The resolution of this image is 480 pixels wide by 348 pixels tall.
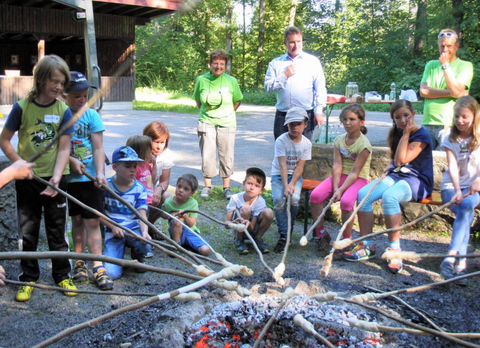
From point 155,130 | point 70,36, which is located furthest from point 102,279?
point 70,36

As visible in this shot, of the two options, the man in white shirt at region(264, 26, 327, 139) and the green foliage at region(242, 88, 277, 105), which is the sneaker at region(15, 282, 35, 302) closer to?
the man in white shirt at region(264, 26, 327, 139)

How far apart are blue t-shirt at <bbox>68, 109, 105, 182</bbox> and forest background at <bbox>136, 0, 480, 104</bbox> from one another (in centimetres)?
1874

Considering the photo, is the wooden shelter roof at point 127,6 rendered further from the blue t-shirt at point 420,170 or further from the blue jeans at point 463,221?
the blue jeans at point 463,221

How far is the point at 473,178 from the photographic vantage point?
424cm

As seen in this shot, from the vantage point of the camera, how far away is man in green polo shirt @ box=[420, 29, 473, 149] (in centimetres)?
530

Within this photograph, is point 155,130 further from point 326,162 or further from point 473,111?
point 473,111

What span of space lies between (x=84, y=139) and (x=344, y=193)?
241 centimetres

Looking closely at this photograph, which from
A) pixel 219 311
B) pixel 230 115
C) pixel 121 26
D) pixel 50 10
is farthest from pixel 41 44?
pixel 219 311

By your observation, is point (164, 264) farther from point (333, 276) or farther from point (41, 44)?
point (41, 44)

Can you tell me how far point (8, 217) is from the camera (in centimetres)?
415

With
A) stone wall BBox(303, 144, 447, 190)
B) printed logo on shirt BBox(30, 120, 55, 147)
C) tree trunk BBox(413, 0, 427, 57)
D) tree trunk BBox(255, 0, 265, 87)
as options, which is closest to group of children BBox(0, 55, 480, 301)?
printed logo on shirt BBox(30, 120, 55, 147)

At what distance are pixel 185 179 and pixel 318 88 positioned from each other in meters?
2.04

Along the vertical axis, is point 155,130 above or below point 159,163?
above

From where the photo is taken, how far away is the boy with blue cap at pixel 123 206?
12.7ft
